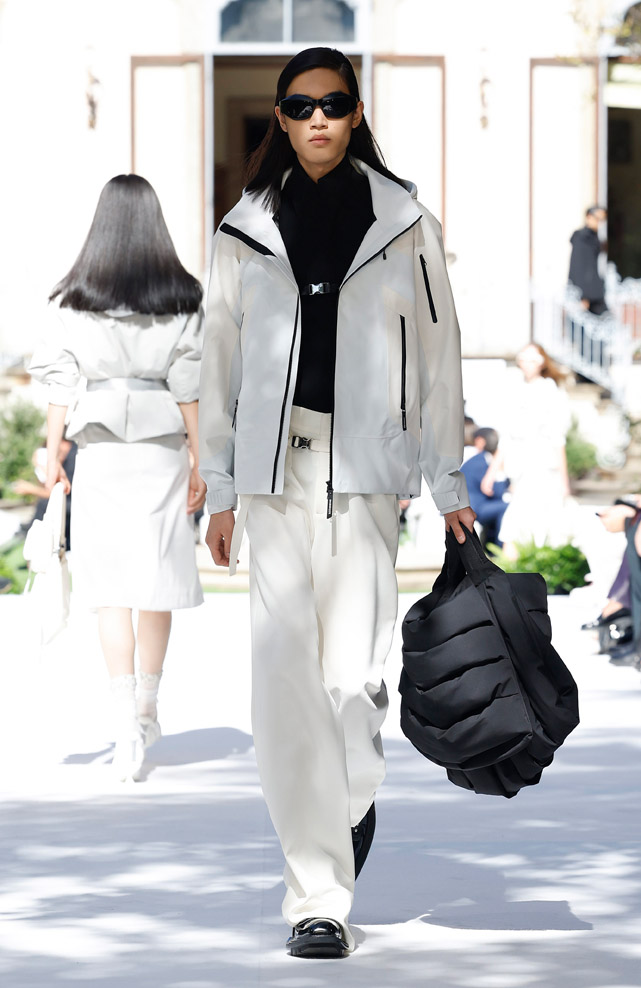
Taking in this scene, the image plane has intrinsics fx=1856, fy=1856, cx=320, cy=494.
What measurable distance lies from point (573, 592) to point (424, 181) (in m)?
10.2

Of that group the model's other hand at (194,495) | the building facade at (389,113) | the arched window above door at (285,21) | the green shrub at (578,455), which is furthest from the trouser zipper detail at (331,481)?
the arched window above door at (285,21)

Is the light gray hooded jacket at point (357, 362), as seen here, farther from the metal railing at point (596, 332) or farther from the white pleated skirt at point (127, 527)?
the metal railing at point (596, 332)

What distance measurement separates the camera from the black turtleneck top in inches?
167

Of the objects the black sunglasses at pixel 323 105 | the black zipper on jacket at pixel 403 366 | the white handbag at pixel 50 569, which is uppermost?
the black sunglasses at pixel 323 105

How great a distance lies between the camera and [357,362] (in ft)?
13.9

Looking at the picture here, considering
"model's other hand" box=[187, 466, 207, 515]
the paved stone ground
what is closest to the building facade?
the paved stone ground

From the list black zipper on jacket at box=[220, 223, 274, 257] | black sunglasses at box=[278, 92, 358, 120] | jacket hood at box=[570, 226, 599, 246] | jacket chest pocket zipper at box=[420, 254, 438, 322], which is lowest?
jacket chest pocket zipper at box=[420, 254, 438, 322]

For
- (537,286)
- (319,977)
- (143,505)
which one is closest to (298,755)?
(319,977)

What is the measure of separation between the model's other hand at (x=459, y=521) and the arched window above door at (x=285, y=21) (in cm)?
1737

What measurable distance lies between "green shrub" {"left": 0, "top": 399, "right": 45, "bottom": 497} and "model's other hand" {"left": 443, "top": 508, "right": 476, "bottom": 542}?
12.7 metres

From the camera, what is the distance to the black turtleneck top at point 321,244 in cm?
425

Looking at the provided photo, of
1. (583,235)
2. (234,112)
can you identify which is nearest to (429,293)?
(583,235)

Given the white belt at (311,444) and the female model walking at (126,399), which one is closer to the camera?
the white belt at (311,444)

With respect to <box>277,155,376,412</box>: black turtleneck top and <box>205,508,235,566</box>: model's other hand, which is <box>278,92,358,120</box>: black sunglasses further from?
<box>205,508,235,566</box>: model's other hand
